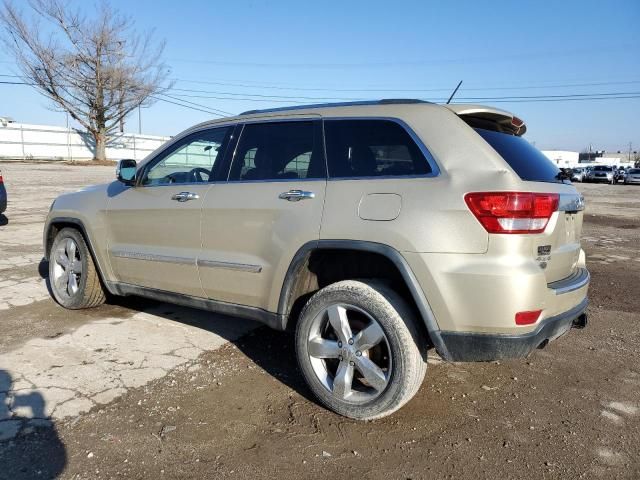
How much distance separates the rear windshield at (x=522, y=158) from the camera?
2822 mm

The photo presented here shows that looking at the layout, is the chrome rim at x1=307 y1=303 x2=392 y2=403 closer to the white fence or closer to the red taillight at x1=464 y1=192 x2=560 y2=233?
the red taillight at x1=464 y1=192 x2=560 y2=233

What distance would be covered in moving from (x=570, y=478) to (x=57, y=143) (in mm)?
45703

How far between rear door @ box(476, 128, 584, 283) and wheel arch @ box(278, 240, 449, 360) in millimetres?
634

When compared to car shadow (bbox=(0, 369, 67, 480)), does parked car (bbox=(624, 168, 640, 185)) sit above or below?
above

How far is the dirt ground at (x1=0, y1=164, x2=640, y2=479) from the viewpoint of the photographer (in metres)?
2.51

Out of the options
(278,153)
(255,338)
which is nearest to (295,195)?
(278,153)

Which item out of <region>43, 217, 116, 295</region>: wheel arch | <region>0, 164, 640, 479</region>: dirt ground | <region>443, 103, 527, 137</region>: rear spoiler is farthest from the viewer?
<region>43, 217, 116, 295</region>: wheel arch

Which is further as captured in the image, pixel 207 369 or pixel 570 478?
pixel 207 369

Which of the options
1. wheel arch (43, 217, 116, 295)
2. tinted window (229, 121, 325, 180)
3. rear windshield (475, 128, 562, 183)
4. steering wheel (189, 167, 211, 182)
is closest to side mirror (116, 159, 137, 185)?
steering wheel (189, 167, 211, 182)

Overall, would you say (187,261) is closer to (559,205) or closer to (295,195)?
(295,195)

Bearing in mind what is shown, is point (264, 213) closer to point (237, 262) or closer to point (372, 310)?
point (237, 262)

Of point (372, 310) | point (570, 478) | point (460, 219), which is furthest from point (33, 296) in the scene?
point (570, 478)

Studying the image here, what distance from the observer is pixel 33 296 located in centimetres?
522

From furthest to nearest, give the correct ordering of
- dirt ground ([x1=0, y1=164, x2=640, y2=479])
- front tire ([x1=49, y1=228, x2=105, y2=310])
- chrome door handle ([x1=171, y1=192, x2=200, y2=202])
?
front tire ([x1=49, y1=228, x2=105, y2=310])
chrome door handle ([x1=171, y1=192, x2=200, y2=202])
dirt ground ([x1=0, y1=164, x2=640, y2=479])
